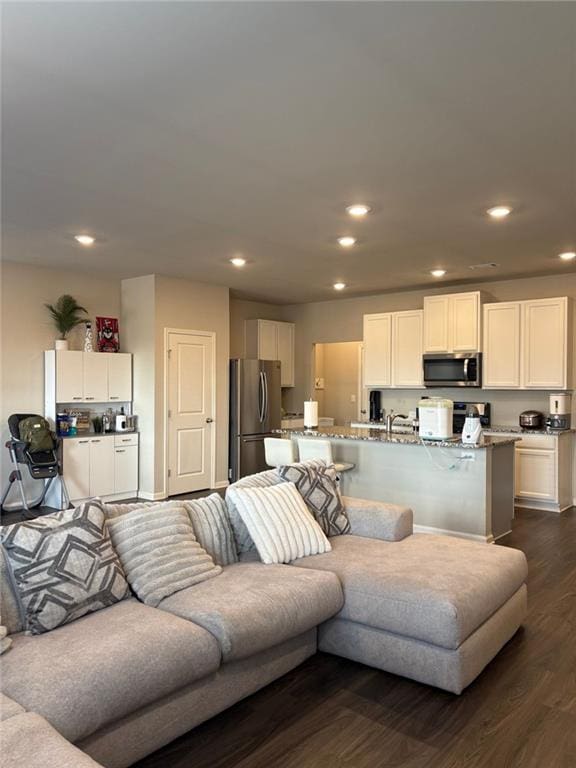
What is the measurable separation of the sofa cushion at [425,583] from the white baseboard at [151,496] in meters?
3.81

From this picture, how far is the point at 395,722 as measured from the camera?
2393 millimetres

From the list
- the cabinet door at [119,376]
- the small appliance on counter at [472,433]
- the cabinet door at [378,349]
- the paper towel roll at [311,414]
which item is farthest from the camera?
the cabinet door at [378,349]

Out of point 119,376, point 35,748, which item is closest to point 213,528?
point 35,748

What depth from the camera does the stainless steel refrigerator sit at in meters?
7.73

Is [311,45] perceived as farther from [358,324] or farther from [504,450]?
[358,324]

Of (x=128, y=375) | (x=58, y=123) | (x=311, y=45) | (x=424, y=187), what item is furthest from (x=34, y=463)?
(x=311, y=45)

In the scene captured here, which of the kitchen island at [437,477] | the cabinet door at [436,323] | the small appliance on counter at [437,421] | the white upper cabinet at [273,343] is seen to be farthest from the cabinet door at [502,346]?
the white upper cabinet at [273,343]

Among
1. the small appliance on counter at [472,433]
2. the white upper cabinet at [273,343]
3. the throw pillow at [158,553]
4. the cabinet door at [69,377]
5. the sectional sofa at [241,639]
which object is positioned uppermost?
the white upper cabinet at [273,343]

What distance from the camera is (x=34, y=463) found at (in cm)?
570

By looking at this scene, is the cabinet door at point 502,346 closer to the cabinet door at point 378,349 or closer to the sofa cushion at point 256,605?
the cabinet door at point 378,349

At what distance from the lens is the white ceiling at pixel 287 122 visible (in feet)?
6.73

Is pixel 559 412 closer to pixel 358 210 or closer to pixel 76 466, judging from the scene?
pixel 358 210

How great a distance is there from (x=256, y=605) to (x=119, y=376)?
4888mm

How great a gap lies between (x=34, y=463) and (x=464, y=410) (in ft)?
16.5
